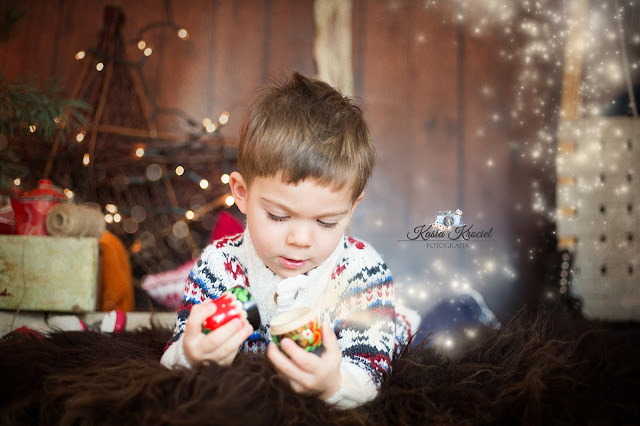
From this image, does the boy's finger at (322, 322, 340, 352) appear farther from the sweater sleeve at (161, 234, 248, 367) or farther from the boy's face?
the sweater sleeve at (161, 234, 248, 367)

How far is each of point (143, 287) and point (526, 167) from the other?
50.1 inches

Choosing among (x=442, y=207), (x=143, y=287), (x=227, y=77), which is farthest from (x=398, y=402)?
(x=227, y=77)

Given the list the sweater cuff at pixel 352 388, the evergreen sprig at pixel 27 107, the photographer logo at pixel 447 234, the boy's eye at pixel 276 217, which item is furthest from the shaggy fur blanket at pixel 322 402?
the evergreen sprig at pixel 27 107

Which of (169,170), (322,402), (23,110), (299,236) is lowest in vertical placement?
(322,402)

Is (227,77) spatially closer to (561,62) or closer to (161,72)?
(161,72)

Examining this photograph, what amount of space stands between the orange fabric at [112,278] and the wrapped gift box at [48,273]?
13 cm

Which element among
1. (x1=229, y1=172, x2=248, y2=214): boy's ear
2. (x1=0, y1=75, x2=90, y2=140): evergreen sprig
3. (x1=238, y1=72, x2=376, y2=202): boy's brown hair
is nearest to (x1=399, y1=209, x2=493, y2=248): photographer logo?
(x1=238, y1=72, x2=376, y2=202): boy's brown hair

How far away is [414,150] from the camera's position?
1756 millimetres

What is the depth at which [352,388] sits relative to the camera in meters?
0.79

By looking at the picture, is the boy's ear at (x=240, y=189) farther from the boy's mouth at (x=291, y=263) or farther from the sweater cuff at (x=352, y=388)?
the sweater cuff at (x=352, y=388)

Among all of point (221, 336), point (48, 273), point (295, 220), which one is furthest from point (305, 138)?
point (48, 273)

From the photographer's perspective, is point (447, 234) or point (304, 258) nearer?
point (304, 258)

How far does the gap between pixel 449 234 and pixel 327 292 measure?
0.53m

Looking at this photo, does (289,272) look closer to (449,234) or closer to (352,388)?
(352,388)
